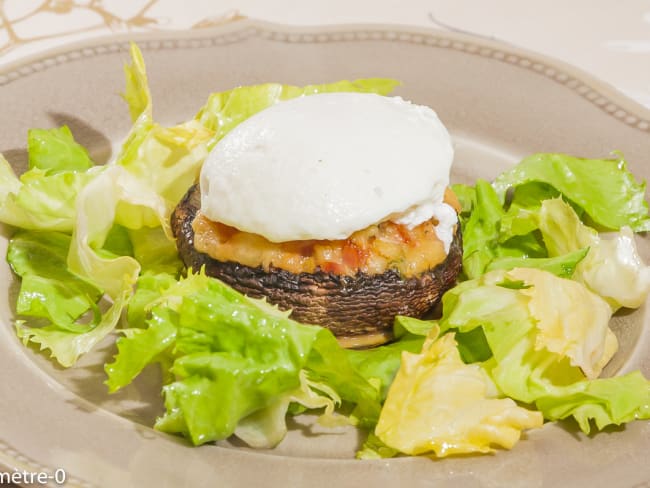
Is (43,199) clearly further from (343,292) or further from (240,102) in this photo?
(343,292)

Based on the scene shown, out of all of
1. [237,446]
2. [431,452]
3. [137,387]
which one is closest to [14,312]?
[137,387]

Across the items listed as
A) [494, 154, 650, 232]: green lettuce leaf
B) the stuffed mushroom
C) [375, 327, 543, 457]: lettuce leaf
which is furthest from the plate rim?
[375, 327, 543, 457]: lettuce leaf

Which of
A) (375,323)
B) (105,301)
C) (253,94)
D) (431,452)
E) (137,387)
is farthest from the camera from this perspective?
(253,94)

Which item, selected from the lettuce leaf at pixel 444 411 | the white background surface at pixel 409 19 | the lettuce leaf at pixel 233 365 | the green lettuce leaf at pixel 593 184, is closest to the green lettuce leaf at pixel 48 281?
the lettuce leaf at pixel 233 365

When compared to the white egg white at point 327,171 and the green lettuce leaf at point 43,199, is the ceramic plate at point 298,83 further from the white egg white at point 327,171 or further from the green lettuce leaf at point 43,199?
Result: the white egg white at point 327,171

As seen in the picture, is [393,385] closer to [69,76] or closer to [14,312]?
[14,312]
